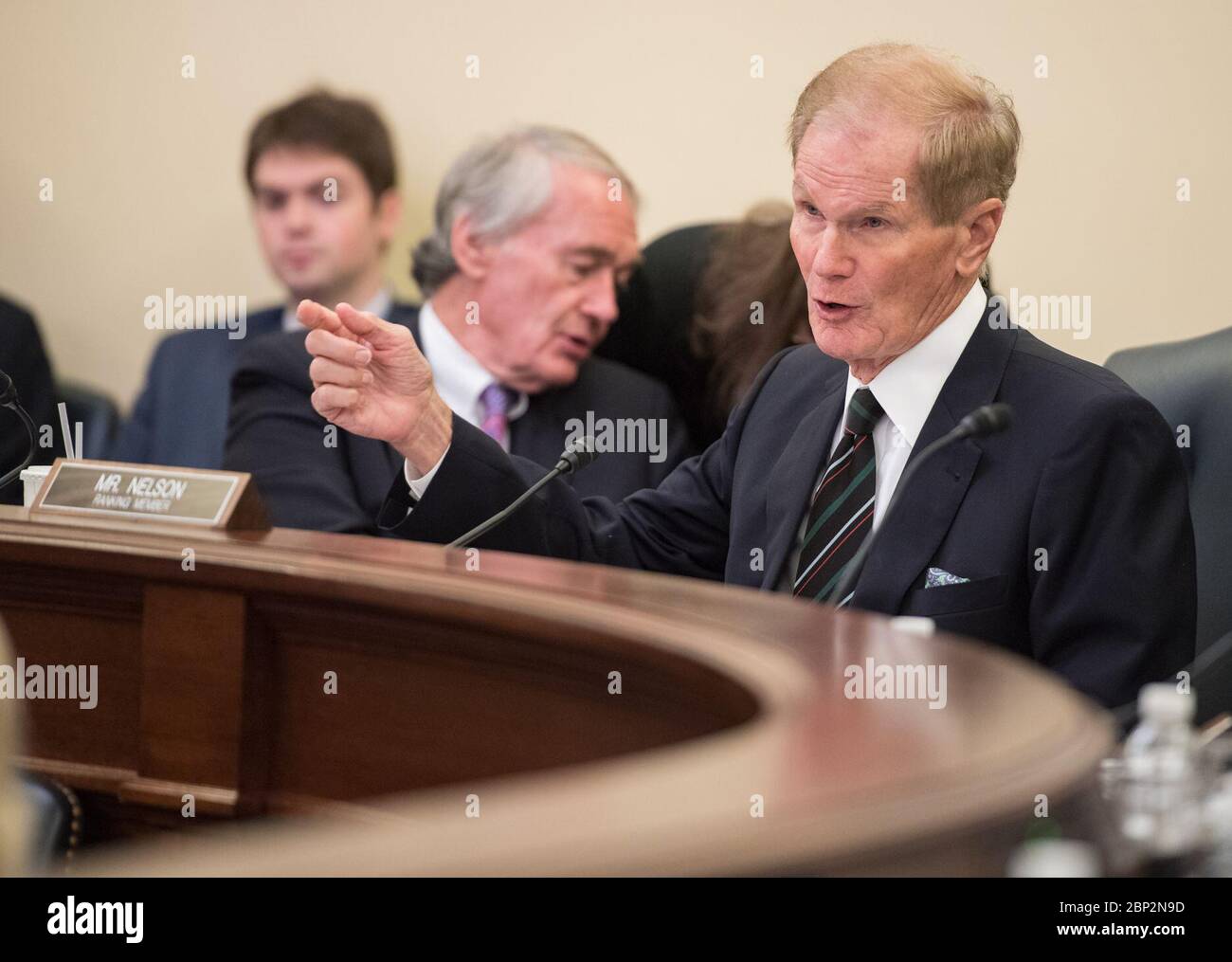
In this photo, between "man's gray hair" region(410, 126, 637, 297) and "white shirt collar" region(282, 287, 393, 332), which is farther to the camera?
"white shirt collar" region(282, 287, 393, 332)

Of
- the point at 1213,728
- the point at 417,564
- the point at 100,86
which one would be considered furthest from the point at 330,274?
the point at 1213,728

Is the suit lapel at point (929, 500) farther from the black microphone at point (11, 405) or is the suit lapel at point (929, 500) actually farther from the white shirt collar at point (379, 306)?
the white shirt collar at point (379, 306)

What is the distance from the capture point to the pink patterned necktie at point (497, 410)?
3047 mm

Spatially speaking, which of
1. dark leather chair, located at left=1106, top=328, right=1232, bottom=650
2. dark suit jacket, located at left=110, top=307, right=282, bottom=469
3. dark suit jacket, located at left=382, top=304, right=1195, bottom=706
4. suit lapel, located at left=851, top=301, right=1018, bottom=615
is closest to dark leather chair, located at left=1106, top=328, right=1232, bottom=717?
dark leather chair, located at left=1106, top=328, right=1232, bottom=650

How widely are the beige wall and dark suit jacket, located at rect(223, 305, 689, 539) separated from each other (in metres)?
0.82

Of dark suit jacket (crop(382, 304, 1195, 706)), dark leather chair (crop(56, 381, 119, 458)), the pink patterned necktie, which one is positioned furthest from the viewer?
dark leather chair (crop(56, 381, 119, 458))

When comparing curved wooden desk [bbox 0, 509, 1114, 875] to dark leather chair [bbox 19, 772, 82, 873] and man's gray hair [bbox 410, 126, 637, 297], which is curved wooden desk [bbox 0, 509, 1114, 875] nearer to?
dark leather chair [bbox 19, 772, 82, 873]

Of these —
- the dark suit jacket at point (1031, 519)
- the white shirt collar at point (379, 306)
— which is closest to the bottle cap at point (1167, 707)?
the dark suit jacket at point (1031, 519)

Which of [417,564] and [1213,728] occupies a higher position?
[417,564]

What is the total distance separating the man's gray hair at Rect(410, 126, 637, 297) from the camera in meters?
3.13

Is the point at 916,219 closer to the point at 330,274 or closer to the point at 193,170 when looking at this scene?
the point at 330,274

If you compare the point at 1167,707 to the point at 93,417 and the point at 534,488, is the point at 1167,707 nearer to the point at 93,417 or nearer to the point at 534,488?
the point at 534,488

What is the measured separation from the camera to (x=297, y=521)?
2699 millimetres
